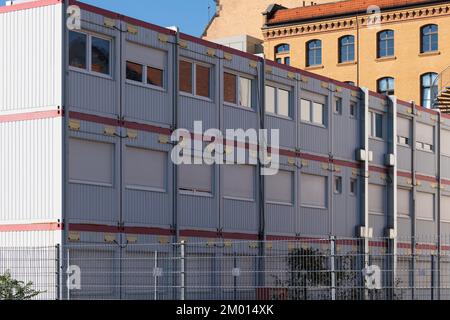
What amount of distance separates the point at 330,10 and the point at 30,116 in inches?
1705

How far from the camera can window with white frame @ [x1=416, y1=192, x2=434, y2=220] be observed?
46.2 m

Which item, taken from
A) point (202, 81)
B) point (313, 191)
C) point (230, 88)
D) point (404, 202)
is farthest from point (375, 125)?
point (202, 81)

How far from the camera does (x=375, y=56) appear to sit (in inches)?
2675

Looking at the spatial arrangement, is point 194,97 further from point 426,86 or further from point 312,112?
point 426,86

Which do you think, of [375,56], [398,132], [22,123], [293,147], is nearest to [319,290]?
[22,123]

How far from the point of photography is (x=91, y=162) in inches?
1178

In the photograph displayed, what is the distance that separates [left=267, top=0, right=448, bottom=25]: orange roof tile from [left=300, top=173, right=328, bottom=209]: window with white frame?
95.9ft

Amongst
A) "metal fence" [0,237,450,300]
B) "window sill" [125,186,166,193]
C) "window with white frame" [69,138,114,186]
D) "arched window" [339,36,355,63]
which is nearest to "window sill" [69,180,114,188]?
"window with white frame" [69,138,114,186]

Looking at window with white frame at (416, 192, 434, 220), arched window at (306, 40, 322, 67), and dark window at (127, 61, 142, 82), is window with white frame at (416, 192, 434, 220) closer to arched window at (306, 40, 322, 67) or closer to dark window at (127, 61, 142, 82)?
dark window at (127, 61, 142, 82)

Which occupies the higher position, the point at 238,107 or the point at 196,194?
the point at 238,107

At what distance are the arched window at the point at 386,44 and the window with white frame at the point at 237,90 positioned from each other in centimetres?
3245

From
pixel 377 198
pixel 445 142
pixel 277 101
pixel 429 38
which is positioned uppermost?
pixel 429 38

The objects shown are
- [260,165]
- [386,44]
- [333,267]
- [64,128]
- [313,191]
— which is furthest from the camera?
[386,44]

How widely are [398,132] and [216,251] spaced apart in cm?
1463
